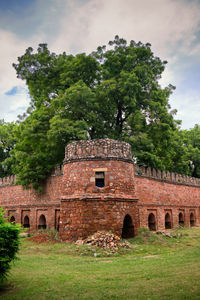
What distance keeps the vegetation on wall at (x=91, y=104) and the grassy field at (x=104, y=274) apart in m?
6.23

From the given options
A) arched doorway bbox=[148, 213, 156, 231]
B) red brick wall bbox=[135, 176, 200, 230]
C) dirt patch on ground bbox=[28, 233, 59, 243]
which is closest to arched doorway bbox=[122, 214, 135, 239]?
red brick wall bbox=[135, 176, 200, 230]

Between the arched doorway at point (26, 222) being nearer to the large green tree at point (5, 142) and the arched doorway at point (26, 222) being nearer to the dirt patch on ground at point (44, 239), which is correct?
the dirt patch on ground at point (44, 239)

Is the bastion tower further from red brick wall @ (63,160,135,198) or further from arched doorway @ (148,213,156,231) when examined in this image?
arched doorway @ (148,213,156,231)

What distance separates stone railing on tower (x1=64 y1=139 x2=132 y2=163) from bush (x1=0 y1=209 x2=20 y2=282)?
6.66m

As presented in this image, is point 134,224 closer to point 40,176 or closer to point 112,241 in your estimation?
point 112,241

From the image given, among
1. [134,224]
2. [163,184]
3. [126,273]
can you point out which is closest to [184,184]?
[163,184]

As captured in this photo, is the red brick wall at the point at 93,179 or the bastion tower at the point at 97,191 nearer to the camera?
the bastion tower at the point at 97,191

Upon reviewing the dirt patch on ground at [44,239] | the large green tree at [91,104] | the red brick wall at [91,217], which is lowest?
the dirt patch on ground at [44,239]

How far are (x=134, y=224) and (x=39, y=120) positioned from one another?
823 centimetres

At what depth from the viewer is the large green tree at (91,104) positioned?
50.9 feet

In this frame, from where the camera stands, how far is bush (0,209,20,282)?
5570 millimetres

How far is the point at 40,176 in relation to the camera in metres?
16.1

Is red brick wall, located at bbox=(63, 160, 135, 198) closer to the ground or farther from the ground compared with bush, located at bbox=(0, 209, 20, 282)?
farther from the ground

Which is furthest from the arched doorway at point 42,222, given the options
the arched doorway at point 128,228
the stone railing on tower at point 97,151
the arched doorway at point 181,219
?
the arched doorway at point 181,219
